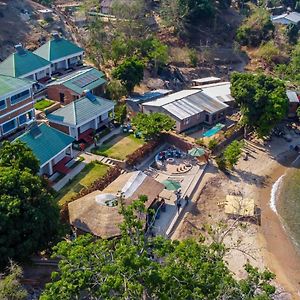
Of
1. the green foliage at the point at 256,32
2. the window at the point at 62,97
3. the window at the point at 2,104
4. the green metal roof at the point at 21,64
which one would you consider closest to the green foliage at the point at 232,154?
the window at the point at 62,97

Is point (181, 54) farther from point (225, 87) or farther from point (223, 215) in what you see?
point (223, 215)

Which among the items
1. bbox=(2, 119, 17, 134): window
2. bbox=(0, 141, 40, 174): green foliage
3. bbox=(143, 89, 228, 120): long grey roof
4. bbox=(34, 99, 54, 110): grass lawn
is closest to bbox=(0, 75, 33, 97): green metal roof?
bbox=(2, 119, 17, 134): window

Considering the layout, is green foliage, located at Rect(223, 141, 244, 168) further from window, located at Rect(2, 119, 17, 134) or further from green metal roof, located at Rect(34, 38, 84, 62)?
green metal roof, located at Rect(34, 38, 84, 62)

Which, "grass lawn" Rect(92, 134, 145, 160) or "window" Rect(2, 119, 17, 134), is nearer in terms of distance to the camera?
"window" Rect(2, 119, 17, 134)

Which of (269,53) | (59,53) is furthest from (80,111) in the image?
(269,53)

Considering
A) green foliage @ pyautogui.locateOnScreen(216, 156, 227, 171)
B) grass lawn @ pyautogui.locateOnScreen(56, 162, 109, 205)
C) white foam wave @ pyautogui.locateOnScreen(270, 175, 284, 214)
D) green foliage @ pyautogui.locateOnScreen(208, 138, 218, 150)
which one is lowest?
white foam wave @ pyautogui.locateOnScreen(270, 175, 284, 214)

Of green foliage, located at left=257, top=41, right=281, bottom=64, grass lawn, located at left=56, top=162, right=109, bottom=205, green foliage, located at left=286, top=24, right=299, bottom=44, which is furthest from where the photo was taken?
green foliage, located at left=286, top=24, right=299, bottom=44

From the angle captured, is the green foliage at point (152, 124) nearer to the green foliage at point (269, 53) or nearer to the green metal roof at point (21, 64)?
the green metal roof at point (21, 64)

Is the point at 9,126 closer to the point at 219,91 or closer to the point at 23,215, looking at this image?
the point at 23,215
